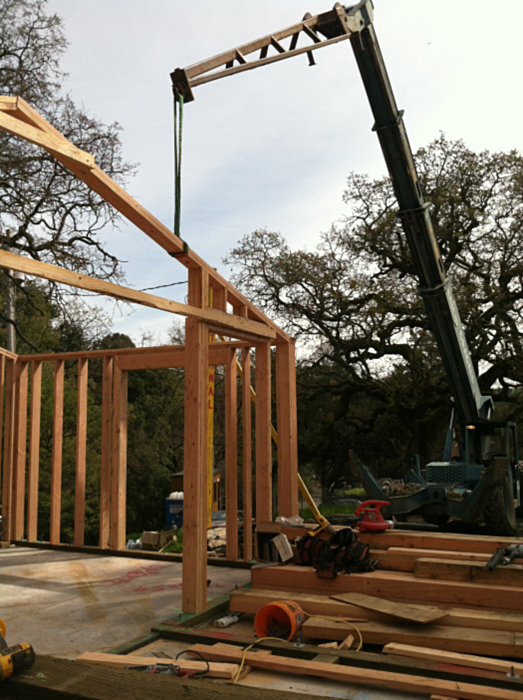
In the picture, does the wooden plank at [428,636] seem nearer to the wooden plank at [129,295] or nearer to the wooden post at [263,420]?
the wooden post at [263,420]

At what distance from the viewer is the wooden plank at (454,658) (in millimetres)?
3732

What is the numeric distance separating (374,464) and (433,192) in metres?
13.4

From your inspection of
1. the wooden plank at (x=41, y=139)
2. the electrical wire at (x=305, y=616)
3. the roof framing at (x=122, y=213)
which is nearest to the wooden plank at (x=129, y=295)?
the roof framing at (x=122, y=213)

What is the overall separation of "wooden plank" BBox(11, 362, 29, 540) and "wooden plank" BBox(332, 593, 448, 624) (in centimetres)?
603

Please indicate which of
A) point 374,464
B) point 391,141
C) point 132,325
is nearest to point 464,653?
point 391,141

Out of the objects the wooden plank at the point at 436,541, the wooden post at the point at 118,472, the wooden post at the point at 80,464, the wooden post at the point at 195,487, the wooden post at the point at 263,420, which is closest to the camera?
the wooden post at the point at 195,487

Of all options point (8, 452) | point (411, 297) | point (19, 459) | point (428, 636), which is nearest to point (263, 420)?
point (428, 636)

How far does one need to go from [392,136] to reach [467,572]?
17.8 feet

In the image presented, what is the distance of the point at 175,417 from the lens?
29062mm

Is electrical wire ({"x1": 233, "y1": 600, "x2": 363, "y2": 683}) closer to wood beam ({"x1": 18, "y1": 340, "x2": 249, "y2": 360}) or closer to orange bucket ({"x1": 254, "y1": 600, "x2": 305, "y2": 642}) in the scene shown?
orange bucket ({"x1": 254, "y1": 600, "x2": 305, "y2": 642})

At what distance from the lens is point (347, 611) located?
15.2 ft

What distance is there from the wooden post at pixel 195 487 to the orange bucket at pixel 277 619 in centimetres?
73

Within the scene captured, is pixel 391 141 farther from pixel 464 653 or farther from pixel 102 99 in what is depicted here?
pixel 102 99

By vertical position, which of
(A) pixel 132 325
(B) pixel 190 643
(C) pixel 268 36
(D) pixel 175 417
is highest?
(A) pixel 132 325
